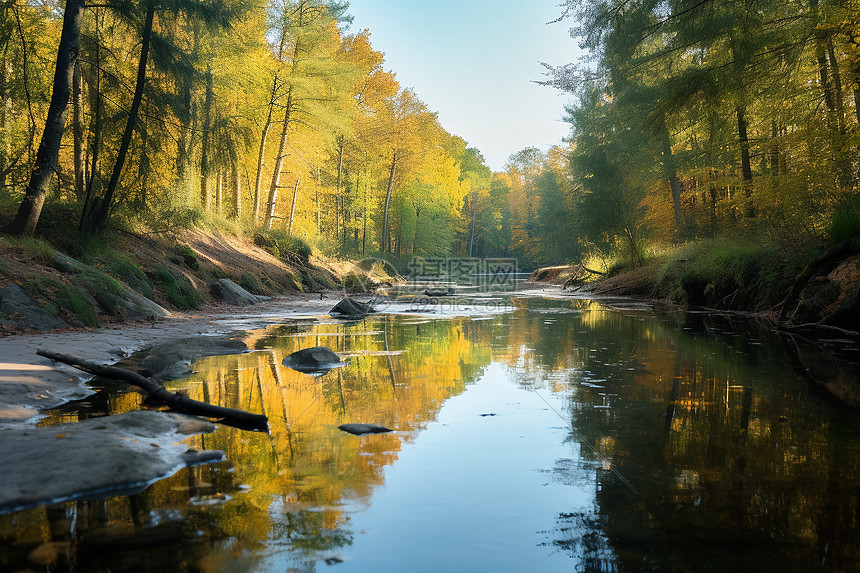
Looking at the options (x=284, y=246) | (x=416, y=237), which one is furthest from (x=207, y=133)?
(x=416, y=237)

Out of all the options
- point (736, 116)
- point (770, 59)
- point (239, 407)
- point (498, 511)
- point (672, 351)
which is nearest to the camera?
point (498, 511)

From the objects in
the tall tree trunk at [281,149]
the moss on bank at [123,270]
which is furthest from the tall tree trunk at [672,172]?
the tall tree trunk at [281,149]

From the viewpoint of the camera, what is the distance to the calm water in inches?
80.7

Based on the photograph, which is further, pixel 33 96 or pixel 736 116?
pixel 736 116

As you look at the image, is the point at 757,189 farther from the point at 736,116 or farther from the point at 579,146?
the point at 579,146

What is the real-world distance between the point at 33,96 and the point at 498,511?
38.3 feet

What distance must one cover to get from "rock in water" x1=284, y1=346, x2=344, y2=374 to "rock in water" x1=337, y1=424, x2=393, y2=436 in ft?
7.38

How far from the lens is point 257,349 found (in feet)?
23.7

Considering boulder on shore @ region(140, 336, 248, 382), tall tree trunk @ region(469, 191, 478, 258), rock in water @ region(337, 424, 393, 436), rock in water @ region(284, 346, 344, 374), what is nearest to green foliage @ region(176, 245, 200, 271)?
boulder on shore @ region(140, 336, 248, 382)

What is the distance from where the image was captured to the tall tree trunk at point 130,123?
412 inches

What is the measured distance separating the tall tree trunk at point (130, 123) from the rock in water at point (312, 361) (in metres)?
6.67

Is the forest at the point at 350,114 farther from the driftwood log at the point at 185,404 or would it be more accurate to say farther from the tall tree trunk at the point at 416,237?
the tall tree trunk at the point at 416,237

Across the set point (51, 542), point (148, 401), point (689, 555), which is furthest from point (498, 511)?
point (148, 401)

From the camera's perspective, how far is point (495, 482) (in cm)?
282
